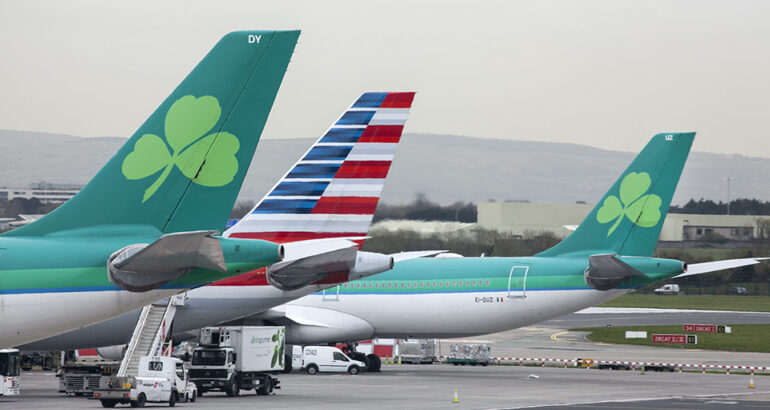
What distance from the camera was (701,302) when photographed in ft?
340

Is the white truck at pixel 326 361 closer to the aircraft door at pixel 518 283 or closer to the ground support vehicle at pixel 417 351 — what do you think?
the ground support vehicle at pixel 417 351

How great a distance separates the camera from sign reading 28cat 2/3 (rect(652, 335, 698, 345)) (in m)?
66.3

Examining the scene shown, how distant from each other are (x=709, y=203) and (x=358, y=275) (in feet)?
293

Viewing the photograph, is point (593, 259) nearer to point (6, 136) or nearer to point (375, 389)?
point (375, 389)

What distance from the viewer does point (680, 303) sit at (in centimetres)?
10144

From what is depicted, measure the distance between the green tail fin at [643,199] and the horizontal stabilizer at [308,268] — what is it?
15.2m

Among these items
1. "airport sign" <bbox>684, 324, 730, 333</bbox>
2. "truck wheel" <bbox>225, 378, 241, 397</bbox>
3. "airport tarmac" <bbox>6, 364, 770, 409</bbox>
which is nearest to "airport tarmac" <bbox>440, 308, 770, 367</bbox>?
"airport sign" <bbox>684, 324, 730, 333</bbox>

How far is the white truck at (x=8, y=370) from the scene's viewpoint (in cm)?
3516

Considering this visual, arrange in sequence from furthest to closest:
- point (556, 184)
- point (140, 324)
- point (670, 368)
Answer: point (556, 184) → point (670, 368) → point (140, 324)

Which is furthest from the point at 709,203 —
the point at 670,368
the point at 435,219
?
the point at 670,368

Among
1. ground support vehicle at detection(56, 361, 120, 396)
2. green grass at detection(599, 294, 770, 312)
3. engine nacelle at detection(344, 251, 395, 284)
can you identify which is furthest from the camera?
green grass at detection(599, 294, 770, 312)

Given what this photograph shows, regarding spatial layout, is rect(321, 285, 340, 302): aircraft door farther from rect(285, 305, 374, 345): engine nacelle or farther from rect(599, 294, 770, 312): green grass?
rect(599, 294, 770, 312): green grass

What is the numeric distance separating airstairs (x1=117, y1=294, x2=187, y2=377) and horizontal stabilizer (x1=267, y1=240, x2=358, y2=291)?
334 cm

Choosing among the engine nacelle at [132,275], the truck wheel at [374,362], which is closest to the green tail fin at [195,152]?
the engine nacelle at [132,275]
